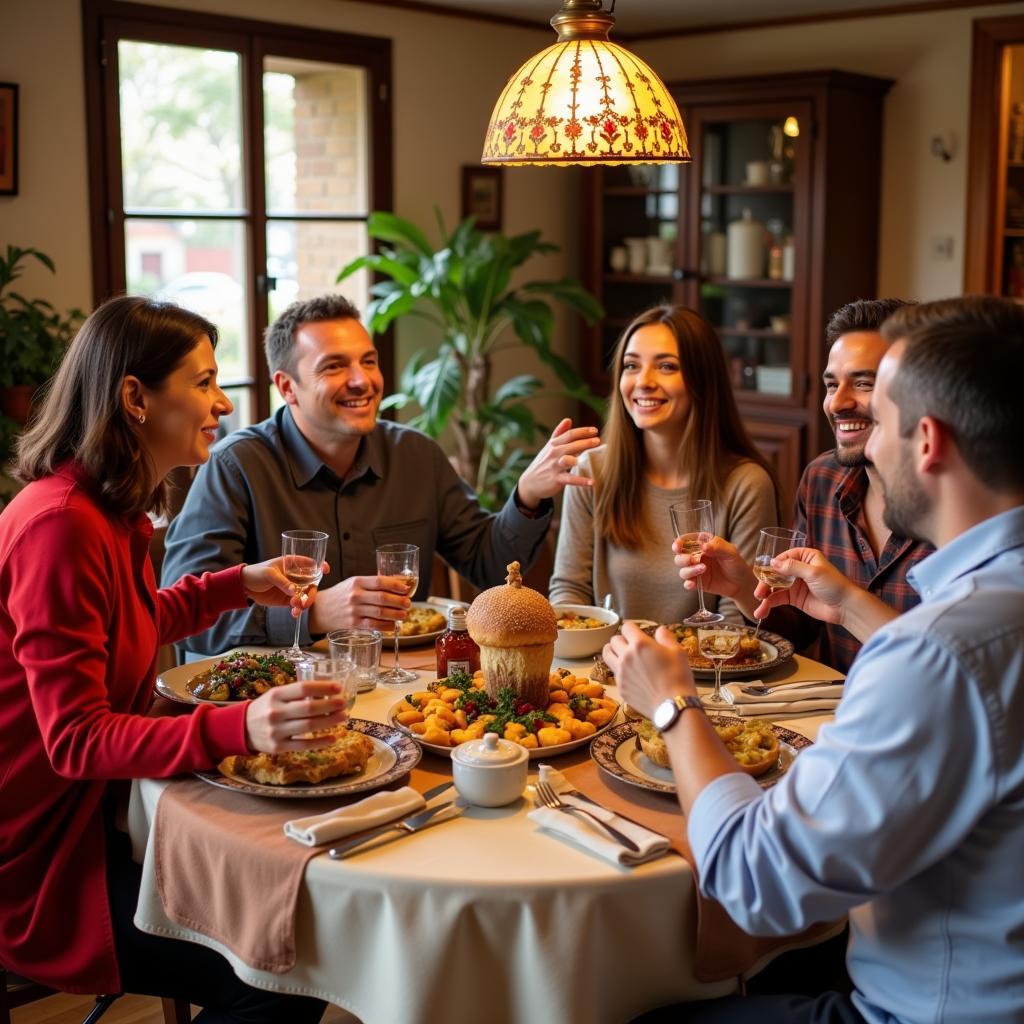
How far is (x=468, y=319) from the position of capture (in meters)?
5.33

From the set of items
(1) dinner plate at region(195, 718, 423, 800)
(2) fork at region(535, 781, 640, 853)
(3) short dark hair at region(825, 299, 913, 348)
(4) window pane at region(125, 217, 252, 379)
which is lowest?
(2) fork at region(535, 781, 640, 853)

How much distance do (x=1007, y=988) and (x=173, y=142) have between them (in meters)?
4.28

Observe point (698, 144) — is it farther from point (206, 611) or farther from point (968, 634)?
point (968, 634)

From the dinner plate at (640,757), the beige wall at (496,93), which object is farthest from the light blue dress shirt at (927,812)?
the beige wall at (496,93)

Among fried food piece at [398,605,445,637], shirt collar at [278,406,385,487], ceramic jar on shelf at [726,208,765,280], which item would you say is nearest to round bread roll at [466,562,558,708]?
fried food piece at [398,605,445,637]

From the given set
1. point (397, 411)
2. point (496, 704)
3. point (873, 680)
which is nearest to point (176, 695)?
point (496, 704)

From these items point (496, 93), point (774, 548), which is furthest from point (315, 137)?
point (774, 548)

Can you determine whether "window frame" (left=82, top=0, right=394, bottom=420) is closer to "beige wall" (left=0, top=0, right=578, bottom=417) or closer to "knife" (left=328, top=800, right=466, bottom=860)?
"beige wall" (left=0, top=0, right=578, bottom=417)

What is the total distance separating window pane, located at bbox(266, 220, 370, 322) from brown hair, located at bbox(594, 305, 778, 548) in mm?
2462

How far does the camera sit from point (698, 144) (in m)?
5.64

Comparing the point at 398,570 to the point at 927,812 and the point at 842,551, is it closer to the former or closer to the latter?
the point at 842,551

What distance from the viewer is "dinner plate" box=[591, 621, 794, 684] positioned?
7.27 feet

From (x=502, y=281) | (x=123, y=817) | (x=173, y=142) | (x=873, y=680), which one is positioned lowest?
(x=123, y=817)

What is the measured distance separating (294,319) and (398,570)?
0.90 metres
